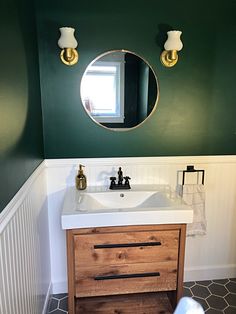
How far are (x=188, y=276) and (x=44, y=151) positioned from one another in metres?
1.60

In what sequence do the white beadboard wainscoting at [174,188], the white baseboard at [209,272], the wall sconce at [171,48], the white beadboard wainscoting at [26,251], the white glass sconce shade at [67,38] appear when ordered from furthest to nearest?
the white baseboard at [209,272] < the white beadboard wainscoting at [174,188] < the wall sconce at [171,48] < the white glass sconce shade at [67,38] < the white beadboard wainscoting at [26,251]

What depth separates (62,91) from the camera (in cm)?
198

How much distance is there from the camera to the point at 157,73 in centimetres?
204

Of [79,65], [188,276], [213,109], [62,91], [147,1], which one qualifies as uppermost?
[147,1]

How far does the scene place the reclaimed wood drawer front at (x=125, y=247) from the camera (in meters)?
1.65

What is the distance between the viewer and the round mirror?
6.50ft

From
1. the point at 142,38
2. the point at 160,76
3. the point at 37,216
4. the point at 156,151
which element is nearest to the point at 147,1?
the point at 142,38

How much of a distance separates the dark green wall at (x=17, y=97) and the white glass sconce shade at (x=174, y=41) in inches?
35.7

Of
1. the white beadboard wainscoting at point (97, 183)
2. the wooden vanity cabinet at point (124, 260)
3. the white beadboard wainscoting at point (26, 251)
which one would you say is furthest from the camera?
the wooden vanity cabinet at point (124, 260)

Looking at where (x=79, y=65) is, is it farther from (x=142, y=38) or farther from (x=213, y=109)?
(x=213, y=109)

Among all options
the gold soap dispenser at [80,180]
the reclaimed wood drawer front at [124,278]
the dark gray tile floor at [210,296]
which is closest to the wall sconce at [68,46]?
the gold soap dispenser at [80,180]

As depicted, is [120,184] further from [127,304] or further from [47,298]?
[47,298]

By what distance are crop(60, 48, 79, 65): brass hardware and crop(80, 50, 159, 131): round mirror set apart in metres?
0.11

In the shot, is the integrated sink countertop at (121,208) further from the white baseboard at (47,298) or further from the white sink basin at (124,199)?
the white baseboard at (47,298)
